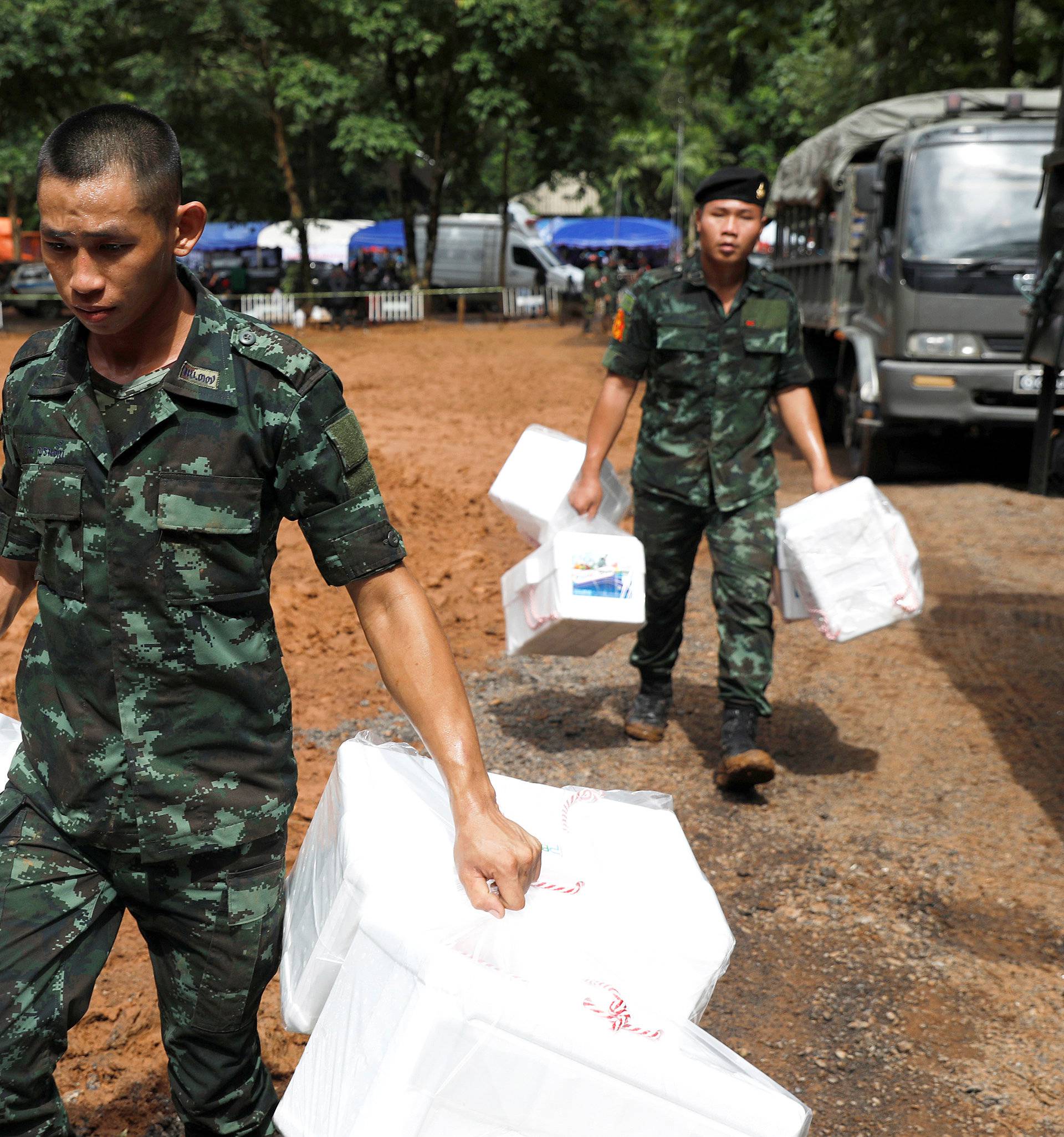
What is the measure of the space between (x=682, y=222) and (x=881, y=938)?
5718cm

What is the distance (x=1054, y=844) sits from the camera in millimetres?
4457

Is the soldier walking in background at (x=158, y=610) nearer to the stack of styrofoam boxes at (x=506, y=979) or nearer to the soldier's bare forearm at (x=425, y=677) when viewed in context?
the soldier's bare forearm at (x=425, y=677)

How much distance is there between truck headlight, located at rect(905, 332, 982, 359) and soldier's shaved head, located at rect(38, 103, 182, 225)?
904 centimetres

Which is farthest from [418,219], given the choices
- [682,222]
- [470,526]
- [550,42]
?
[470,526]

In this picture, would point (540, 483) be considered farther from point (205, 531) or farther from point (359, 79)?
point (359, 79)

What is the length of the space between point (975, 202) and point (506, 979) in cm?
967

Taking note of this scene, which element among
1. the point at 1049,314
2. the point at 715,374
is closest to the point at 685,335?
the point at 715,374

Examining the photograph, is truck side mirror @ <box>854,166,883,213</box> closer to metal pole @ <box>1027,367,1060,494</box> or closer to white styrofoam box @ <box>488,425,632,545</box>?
metal pole @ <box>1027,367,1060,494</box>

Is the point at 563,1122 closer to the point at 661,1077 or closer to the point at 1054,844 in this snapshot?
the point at 661,1077

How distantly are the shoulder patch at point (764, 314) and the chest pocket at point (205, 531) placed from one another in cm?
304

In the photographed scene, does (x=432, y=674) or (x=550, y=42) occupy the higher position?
(x=550, y=42)

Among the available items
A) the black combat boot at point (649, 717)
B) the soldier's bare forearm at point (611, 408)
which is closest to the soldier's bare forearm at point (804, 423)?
the soldier's bare forearm at point (611, 408)

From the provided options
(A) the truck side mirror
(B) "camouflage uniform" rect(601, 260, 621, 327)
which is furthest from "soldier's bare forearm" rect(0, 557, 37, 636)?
(B) "camouflage uniform" rect(601, 260, 621, 327)

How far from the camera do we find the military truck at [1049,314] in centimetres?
503
